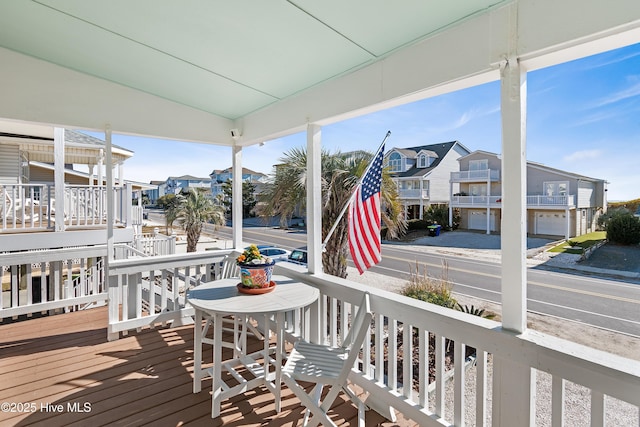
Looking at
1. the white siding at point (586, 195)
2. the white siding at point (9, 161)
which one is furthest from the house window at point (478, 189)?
the white siding at point (9, 161)

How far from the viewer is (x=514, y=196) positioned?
1.65m

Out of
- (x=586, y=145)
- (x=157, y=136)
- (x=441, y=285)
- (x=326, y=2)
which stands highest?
(x=326, y=2)

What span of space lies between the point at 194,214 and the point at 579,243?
12.6 metres

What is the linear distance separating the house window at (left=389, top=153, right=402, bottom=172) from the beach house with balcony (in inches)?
86.3

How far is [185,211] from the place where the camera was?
12805 millimetres

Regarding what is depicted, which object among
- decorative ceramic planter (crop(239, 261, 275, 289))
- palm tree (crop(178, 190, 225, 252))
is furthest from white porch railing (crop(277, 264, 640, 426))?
palm tree (crop(178, 190, 225, 252))

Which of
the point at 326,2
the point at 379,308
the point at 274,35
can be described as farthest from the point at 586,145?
the point at 274,35

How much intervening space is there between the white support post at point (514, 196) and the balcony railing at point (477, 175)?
0.81 metres

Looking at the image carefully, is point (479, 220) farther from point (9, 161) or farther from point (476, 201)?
point (9, 161)

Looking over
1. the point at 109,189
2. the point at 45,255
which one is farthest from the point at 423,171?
the point at 45,255

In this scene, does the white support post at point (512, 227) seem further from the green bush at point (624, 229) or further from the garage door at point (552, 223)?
the green bush at point (624, 229)

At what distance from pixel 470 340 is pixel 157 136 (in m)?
3.68

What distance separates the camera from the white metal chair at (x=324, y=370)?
1.86 meters

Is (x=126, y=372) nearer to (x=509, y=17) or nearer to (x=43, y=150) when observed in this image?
(x=509, y=17)
